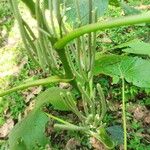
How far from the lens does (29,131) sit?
60.5 inches

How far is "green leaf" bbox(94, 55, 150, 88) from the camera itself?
64.1 inches

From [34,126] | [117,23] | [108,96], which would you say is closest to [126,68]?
[34,126]


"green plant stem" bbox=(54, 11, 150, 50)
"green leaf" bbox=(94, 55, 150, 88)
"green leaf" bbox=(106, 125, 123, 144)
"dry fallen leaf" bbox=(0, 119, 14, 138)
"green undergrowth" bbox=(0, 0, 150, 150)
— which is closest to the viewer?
"green plant stem" bbox=(54, 11, 150, 50)

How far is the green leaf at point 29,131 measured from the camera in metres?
1.52

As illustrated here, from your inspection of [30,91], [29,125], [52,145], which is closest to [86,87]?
[29,125]

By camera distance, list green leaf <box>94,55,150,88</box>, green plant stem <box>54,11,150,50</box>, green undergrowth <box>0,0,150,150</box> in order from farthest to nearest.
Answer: green undergrowth <box>0,0,150,150</box> → green leaf <box>94,55,150,88</box> → green plant stem <box>54,11,150,50</box>

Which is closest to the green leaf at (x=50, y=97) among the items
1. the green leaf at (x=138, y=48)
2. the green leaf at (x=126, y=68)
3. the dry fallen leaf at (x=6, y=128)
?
the green leaf at (x=126, y=68)

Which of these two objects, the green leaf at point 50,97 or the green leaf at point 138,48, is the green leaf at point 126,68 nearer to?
the green leaf at point 138,48

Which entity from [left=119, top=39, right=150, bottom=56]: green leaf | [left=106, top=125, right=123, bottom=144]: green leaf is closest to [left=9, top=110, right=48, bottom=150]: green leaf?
[left=119, top=39, right=150, bottom=56]: green leaf

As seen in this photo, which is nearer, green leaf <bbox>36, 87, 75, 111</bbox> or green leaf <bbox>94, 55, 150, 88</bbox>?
green leaf <bbox>36, 87, 75, 111</bbox>

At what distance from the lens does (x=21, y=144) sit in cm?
163

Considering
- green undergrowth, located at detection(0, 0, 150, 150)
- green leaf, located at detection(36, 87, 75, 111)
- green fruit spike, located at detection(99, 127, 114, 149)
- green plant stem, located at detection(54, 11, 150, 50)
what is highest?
green plant stem, located at detection(54, 11, 150, 50)

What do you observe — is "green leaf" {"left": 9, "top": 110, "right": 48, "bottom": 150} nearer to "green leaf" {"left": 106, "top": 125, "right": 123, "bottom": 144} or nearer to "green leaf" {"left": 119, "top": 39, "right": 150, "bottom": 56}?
"green leaf" {"left": 119, "top": 39, "right": 150, "bottom": 56}

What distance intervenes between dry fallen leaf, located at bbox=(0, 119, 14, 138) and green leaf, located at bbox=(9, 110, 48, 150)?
1.36m
